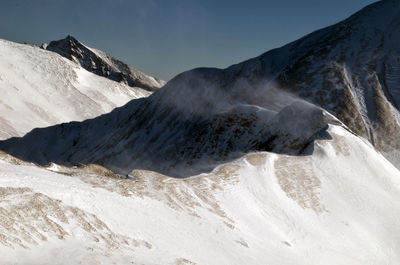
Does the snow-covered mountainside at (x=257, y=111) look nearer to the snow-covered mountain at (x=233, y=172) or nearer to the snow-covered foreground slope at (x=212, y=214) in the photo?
the snow-covered mountain at (x=233, y=172)

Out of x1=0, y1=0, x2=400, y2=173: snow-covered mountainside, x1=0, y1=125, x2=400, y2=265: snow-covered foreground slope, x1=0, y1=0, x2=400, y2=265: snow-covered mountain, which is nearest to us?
x1=0, y1=125, x2=400, y2=265: snow-covered foreground slope

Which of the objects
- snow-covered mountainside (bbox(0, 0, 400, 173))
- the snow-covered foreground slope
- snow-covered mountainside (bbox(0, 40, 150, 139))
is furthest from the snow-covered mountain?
snow-covered mountainside (bbox(0, 40, 150, 139))

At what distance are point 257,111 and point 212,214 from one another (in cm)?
4227

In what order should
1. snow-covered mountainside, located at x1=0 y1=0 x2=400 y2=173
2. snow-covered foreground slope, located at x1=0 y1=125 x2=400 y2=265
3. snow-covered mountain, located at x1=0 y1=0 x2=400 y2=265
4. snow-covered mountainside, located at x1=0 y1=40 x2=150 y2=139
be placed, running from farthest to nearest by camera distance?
snow-covered mountainside, located at x1=0 y1=40 x2=150 y2=139 → snow-covered mountainside, located at x1=0 y1=0 x2=400 y2=173 → snow-covered mountain, located at x1=0 y1=0 x2=400 y2=265 → snow-covered foreground slope, located at x1=0 y1=125 x2=400 y2=265

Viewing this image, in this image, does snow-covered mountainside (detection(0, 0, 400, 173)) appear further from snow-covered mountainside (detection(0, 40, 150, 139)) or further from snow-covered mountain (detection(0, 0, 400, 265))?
snow-covered mountainside (detection(0, 40, 150, 139))

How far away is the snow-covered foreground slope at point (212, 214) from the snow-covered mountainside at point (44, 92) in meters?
98.8

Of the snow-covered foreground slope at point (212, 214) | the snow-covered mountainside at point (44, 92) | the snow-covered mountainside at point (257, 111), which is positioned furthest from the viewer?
the snow-covered mountainside at point (44, 92)

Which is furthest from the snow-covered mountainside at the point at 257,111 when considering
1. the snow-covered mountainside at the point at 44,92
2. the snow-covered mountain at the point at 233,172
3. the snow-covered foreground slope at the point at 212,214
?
the snow-covered mountainside at the point at 44,92

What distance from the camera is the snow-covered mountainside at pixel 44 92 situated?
12206cm

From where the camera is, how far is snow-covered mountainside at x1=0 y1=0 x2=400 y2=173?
193 ft

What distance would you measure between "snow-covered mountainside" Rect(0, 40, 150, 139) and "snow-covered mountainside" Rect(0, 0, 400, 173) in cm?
1995

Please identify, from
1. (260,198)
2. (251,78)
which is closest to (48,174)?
(260,198)

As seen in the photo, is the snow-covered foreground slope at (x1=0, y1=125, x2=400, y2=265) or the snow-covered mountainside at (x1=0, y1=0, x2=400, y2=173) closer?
the snow-covered foreground slope at (x1=0, y1=125, x2=400, y2=265)

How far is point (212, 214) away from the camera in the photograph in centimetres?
2341
